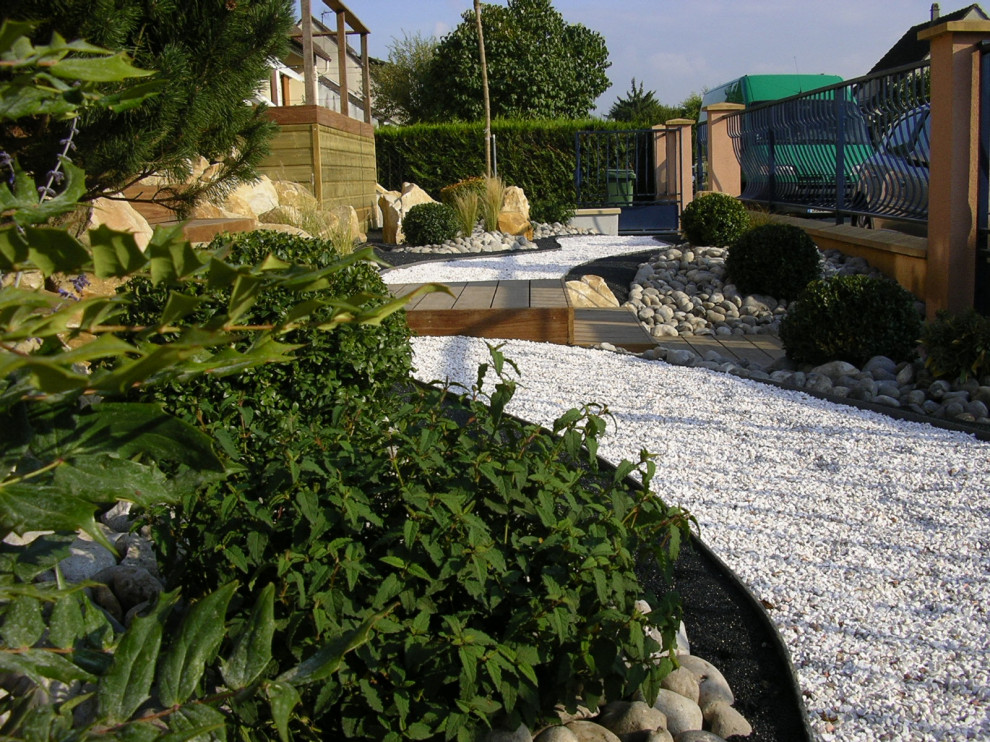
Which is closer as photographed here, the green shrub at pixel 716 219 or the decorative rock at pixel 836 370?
the decorative rock at pixel 836 370

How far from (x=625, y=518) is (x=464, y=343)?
3835mm

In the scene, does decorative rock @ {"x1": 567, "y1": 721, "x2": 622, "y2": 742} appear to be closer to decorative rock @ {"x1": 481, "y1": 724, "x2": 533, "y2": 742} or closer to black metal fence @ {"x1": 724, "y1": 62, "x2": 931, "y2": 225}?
decorative rock @ {"x1": 481, "y1": 724, "x2": 533, "y2": 742}

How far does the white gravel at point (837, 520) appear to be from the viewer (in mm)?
2156

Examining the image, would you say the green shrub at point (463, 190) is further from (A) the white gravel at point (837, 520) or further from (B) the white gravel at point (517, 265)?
(A) the white gravel at point (837, 520)

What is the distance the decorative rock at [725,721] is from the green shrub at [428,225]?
10.3 meters

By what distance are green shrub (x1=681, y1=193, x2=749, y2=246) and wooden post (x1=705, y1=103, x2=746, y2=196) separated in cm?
392

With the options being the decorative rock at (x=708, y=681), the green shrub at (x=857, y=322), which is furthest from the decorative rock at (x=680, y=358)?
the decorative rock at (x=708, y=681)

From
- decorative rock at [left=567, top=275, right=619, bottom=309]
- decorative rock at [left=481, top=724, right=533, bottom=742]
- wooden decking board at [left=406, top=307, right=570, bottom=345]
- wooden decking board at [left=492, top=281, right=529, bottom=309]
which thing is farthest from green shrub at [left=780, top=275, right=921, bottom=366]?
decorative rock at [left=481, top=724, right=533, bottom=742]

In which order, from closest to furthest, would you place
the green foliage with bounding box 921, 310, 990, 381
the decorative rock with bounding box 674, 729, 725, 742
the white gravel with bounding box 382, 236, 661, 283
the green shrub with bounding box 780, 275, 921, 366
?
the decorative rock with bounding box 674, 729, 725, 742, the green foliage with bounding box 921, 310, 990, 381, the green shrub with bounding box 780, 275, 921, 366, the white gravel with bounding box 382, 236, 661, 283

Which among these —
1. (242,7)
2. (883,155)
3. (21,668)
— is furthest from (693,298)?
(21,668)

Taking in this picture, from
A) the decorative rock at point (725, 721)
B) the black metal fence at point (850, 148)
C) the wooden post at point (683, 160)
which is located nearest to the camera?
the decorative rock at point (725, 721)

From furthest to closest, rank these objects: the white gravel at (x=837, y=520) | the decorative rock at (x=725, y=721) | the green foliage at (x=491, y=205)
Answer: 1. the green foliage at (x=491, y=205)
2. the white gravel at (x=837, y=520)
3. the decorative rock at (x=725, y=721)

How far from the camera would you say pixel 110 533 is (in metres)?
2.77

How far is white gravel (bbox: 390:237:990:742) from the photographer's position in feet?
7.07
